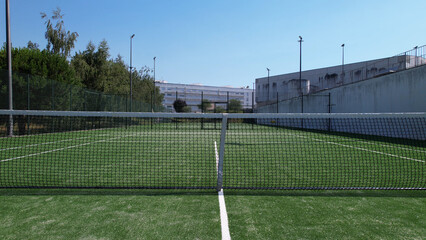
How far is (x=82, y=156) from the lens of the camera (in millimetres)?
7984

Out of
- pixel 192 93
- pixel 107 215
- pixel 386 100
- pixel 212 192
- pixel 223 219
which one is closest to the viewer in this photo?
pixel 223 219

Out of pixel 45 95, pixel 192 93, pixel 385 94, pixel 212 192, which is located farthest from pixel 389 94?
pixel 192 93

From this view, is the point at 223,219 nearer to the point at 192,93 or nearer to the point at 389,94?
the point at 389,94

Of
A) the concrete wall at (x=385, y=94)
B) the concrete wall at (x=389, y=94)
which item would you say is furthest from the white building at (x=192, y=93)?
the concrete wall at (x=389, y=94)

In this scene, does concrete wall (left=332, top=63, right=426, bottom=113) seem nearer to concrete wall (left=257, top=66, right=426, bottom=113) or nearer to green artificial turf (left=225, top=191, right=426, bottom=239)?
concrete wall (left=257, top=66, right=426, bottom=113)

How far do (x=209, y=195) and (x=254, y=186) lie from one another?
3.27ft

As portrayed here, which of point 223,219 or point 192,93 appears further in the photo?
point 192,93

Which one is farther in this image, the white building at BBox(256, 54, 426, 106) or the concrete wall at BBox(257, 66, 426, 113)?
the white building at BBox(256, 54, 426, 106)

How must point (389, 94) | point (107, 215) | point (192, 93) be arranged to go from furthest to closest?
1. point (192, 93)
2. point (389, 94)
3. point (107, 215)

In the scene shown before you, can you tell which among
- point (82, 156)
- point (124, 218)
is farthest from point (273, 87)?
point (124, 218)

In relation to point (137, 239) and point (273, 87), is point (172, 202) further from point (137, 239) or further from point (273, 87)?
point (273, 87)

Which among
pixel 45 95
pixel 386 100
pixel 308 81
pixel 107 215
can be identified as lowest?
pixel 107 215

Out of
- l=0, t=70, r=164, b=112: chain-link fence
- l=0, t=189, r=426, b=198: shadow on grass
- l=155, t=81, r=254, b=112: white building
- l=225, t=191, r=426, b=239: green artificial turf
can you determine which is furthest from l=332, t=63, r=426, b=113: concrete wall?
l=155, t=81, r=254, b=112: white building

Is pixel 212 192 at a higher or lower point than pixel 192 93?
lower
